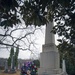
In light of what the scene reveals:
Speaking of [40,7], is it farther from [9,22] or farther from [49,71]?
[49,71]

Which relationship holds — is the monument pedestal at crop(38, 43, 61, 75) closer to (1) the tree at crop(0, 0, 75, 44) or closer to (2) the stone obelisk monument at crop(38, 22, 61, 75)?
(2) the stone obelisk monument at crop(38, 22, 61, 75)

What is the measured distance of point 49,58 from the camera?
14266 millimetres

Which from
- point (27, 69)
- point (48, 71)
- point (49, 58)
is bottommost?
point (48, 71)

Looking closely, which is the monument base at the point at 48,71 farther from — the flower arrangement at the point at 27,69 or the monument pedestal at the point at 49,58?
the flower arrangement at the point at 27,69

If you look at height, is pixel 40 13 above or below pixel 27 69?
above

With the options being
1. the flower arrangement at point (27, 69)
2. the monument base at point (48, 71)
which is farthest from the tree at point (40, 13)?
the monument base at point (48, 71)

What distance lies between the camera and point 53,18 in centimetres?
348

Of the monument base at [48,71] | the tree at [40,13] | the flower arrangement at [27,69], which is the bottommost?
the monument base at [48,71]

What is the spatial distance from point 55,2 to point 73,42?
1003 mm

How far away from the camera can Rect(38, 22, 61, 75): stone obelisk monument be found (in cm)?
1377

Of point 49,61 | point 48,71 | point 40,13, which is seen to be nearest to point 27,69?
point 48,71

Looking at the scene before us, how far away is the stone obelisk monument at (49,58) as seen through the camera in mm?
13770

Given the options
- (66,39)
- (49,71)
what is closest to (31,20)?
(66,39)

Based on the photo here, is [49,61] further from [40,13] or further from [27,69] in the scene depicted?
[40,13]
